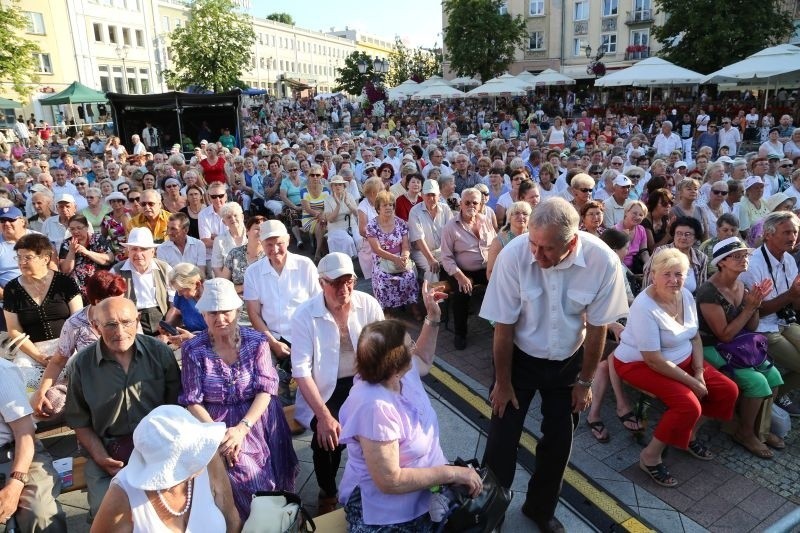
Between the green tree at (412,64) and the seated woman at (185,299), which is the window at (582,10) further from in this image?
the seated woman at (185,299)

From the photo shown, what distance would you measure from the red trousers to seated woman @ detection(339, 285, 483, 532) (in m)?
1.77

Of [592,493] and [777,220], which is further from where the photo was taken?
[777,220]

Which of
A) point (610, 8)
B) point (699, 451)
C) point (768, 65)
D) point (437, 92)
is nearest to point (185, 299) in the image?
point (699, 451)

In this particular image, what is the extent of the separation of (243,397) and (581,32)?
170 ft

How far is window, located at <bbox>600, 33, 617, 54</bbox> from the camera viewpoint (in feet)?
152

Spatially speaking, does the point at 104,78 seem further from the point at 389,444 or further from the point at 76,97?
the point at 389,444

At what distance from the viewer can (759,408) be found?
3975mm

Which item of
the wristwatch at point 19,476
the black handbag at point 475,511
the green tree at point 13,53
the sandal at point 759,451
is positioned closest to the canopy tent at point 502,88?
the green tree at point 13,53

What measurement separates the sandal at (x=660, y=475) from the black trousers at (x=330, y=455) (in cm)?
208

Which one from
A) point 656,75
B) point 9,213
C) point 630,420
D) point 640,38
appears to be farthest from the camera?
point 640,38

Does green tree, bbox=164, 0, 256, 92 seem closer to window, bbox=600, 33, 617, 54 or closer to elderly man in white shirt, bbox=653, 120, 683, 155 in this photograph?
elderly man in white shirt, bbox=653, 120, 683, 155

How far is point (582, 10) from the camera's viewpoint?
155ft

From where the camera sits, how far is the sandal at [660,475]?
362 cm

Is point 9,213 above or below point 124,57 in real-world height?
below
